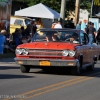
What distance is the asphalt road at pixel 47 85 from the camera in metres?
10.9

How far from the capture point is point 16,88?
1199cm

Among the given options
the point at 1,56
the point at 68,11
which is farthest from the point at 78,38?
the point at 68,11

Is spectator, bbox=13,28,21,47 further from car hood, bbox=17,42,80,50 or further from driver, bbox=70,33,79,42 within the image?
car hood, bbox=17,42,80,50

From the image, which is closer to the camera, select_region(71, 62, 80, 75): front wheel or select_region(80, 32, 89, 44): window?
select_region(71, 62, 80, 75): front wheel

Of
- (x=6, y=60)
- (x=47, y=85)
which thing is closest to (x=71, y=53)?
(x=47, y=85)

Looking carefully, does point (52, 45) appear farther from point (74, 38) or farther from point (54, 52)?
point (74, 38)

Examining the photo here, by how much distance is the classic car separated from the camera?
15016 mm

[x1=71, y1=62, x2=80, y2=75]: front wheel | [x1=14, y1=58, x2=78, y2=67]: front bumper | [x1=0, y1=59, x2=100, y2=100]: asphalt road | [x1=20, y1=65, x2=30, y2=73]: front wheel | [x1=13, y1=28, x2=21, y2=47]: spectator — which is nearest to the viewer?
[x1=0, y1=59, x2=100, y2=100]: asphalt road

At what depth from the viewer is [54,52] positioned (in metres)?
15.1

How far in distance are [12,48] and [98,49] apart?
7.21 metres

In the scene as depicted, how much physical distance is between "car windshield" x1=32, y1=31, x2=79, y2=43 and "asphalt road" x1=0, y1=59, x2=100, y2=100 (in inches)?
45.9

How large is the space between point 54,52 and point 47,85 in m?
2.35

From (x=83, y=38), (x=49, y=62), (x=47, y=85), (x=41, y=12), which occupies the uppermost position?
(x=41, y=12)

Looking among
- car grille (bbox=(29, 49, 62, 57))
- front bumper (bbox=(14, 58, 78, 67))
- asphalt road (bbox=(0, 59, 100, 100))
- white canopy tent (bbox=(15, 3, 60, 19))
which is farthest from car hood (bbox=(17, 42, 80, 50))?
white canopy tent (bbox=(15, 3, 60, 19))
